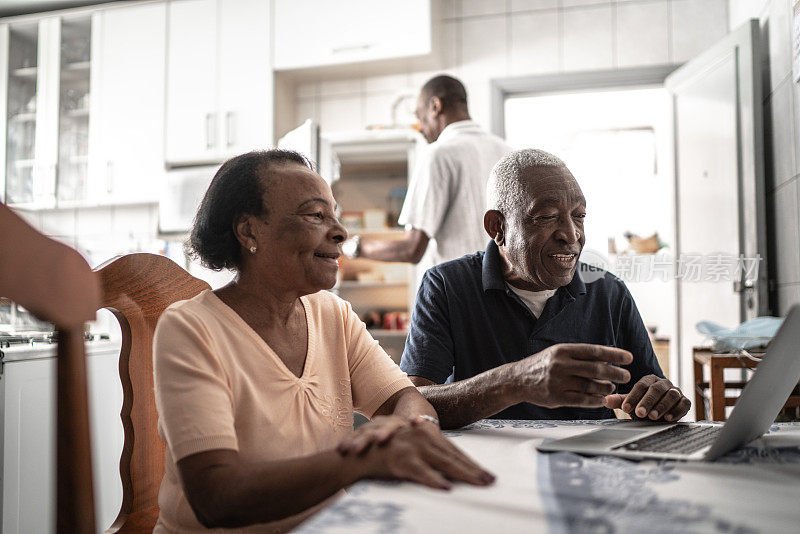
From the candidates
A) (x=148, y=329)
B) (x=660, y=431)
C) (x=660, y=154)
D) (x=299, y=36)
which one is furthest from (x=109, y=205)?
(x=660, y=154)

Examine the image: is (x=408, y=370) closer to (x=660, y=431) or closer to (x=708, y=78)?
(x=660, y=431)

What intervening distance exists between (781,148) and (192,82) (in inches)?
115

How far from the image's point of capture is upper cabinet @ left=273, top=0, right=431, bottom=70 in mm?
3316

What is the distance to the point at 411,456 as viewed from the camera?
0.66 meters

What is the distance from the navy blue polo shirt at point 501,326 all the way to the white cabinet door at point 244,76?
240cm

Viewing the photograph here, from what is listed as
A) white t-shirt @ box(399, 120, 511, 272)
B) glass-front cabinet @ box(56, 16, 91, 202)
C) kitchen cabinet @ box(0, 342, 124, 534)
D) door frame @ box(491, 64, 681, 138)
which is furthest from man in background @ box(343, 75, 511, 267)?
glass-front cabinet @ box(56, 16, 91, 202)

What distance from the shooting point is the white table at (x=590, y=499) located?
51 cm

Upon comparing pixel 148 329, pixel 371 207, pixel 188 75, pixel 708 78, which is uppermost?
pixel 188 75

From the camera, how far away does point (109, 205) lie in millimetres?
3939

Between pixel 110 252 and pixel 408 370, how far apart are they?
325 cm

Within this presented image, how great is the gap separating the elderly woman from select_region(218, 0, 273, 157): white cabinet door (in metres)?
2.55

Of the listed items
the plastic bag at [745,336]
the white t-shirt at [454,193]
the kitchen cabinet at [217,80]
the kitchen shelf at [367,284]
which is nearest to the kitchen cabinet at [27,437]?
the white t-shirt at [454,193]

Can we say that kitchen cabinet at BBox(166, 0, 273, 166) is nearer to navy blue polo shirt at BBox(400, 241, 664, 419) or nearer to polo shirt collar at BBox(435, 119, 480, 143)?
polo shirt collar at BBox(435, 119, 480, 143)

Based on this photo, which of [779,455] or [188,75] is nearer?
[779,455]
